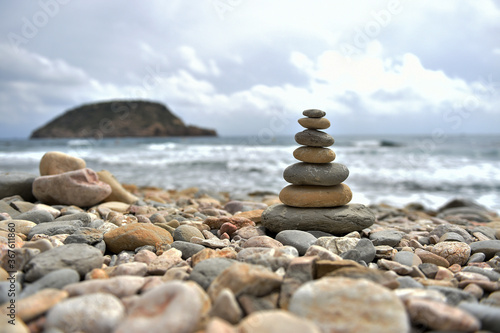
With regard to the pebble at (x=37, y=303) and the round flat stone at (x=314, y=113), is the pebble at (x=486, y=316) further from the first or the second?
the round flat stone at (x=314, y=113)

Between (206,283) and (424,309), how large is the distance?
4.95 ft

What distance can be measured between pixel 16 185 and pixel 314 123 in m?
5.41

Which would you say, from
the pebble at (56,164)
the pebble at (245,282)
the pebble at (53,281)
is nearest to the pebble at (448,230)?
the pebble at (245,282)

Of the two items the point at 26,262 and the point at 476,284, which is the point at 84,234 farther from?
the point at 476,284

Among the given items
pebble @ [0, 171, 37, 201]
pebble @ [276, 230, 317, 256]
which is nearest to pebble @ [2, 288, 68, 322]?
pebble @ [276, 230, 317, 256]

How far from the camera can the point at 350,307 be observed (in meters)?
2.01

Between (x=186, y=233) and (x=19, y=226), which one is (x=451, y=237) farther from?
(x=19, y=226)

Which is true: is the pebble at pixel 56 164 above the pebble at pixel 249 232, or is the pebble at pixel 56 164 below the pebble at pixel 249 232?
above

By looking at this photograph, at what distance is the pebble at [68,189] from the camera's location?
564 centimetres

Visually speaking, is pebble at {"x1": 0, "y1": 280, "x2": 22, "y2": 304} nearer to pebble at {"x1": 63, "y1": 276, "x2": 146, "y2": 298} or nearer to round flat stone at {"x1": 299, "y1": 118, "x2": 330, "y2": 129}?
pebble at {"x1": 63, "y1": 276, "x2": 146, "y2": 298}

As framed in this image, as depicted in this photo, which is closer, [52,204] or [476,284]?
[476,284]

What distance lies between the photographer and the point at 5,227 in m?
3.71

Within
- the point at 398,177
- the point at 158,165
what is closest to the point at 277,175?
the point at 398,177

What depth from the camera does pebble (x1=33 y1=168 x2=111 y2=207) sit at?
564cm
